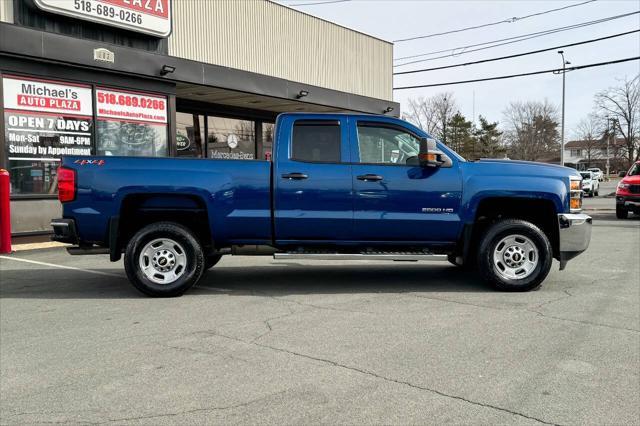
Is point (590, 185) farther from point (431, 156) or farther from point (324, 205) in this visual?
point (324, 205)

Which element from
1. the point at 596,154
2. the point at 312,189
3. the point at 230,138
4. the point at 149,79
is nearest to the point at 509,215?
the point at 312,189

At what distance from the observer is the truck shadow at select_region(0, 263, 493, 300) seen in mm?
6660

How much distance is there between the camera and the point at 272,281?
7.34 meters

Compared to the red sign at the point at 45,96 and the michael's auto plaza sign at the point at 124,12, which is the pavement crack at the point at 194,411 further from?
the michael's auto plaza sign at the point at 124,12

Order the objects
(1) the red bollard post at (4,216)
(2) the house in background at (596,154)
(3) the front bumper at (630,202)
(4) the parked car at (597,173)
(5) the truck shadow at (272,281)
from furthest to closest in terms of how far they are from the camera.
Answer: (2) the house in background at (596,154), (4) the parked car at (597,173), (3) the front bumper at (630,202), (1) the red bollard post at (4,216), (5) the truck shadow at (272,281)

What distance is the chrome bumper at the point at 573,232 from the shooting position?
6398mm

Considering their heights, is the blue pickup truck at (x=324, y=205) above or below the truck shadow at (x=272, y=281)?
above

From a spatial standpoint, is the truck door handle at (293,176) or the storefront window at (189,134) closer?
the truck door handle at (293,176)

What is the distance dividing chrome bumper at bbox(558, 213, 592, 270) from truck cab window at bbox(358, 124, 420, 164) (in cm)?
198

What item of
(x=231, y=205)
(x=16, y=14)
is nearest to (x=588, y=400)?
(x=231, y=205)

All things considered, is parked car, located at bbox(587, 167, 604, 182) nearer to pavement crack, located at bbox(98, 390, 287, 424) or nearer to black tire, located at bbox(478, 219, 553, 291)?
black tire, located at bbox(478, 219, 553, 291)

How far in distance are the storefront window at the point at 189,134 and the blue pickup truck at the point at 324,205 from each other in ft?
35.2

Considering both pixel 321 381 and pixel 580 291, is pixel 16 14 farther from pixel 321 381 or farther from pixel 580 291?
pixel 580 291

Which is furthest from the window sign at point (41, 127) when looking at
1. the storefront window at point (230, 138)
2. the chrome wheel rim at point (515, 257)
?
the chrome wheel rim at point (515, 257)
